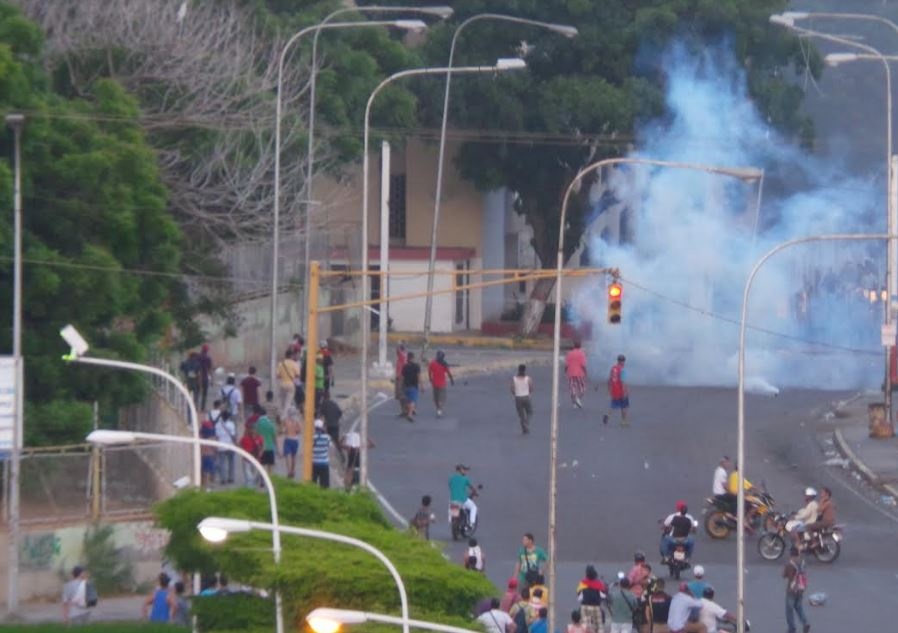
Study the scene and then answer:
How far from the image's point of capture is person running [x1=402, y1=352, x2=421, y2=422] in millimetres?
37541

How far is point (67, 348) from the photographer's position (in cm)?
2923

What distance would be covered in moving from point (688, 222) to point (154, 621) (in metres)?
33.7

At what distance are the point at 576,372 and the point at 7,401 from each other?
17237 millimetres

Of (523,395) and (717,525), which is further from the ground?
(523,395)

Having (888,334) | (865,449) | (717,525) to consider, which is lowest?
(865,449)

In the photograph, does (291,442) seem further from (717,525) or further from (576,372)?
(576,372)

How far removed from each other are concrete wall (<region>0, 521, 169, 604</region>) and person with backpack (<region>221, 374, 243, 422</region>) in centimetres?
609

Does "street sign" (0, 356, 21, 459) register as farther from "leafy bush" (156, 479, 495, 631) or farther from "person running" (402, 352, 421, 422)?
"person running" (402, 352, 421, 422)

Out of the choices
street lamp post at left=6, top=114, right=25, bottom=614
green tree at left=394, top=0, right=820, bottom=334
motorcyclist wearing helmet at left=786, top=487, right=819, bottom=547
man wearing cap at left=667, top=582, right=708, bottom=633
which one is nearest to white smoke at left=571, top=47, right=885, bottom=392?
green tree at left=394, top=0, right=820, bottom=334

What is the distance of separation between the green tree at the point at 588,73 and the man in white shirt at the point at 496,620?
37.8m

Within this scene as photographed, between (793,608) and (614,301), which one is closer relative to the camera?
(793,608)

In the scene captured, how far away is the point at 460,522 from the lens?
91.3 ft

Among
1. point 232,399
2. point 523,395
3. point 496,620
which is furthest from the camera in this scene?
point 523,395

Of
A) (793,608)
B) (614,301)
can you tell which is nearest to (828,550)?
(793,608)
